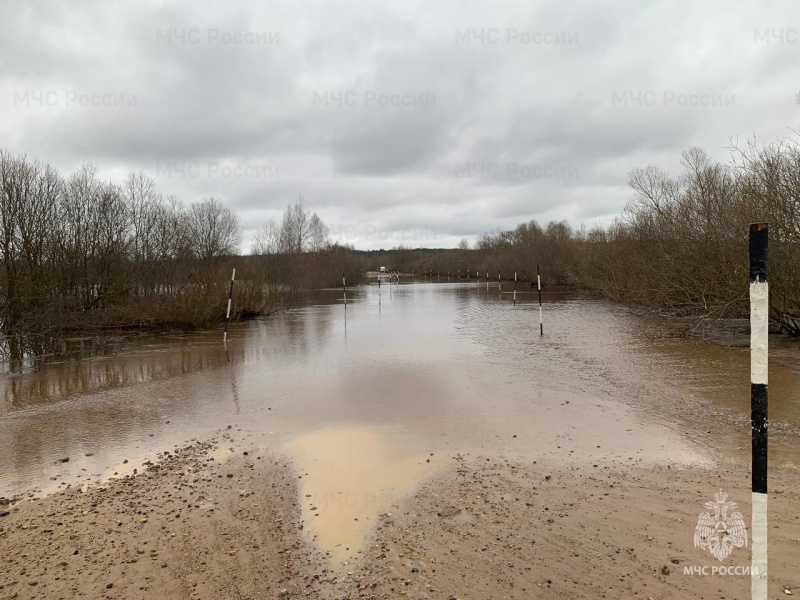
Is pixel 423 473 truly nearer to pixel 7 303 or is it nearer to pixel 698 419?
pixel 698 419

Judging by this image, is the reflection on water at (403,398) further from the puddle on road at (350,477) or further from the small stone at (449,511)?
the small stone at (449,511)

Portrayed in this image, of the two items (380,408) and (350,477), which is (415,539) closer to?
(350,477)

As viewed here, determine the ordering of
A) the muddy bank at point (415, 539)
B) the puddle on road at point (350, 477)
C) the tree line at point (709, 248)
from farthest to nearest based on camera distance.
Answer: the tree line at point (709, 248) < the puddle on road at point (350, 477) < the muddy bank at point (415, 539)

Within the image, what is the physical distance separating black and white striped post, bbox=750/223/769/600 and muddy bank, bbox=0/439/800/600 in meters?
0.70

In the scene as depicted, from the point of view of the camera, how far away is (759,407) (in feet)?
7.80

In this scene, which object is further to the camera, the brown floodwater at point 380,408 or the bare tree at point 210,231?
the bare tree at point 210,231

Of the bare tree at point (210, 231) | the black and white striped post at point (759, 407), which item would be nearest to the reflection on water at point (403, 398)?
the black and white striped post at point (759, 407)

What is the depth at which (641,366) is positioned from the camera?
10008mm

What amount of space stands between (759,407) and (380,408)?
538 cm

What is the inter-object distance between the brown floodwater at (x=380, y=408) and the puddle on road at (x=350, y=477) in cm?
2

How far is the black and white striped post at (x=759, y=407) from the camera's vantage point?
235 centimetres

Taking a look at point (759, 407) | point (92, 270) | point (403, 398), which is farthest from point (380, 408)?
point (92, 270)

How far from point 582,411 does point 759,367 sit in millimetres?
4653

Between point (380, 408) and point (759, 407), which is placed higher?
point (759, 407)
